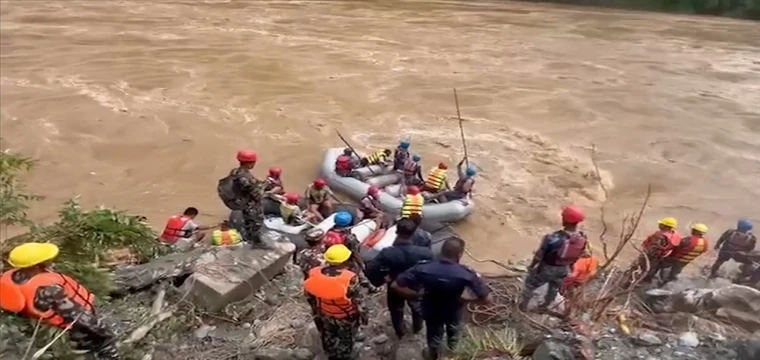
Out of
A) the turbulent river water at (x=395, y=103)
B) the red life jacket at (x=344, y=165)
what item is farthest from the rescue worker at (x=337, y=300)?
the red life jacket at (x=344, y=165)

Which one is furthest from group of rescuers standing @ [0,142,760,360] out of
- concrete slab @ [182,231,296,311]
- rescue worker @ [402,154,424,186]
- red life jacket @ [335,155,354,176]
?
red life jacket @ [335,155,354,176]

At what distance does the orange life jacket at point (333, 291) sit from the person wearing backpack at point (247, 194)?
204cm

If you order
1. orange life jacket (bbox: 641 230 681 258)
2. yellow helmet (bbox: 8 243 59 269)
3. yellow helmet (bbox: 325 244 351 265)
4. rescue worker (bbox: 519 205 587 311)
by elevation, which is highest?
yellow helmet (bbox: 8 243 59 269)

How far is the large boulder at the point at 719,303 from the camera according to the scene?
20.1 feet

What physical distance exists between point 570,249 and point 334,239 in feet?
6.40

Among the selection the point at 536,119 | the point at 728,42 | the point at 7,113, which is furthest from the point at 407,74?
the point at 728,42

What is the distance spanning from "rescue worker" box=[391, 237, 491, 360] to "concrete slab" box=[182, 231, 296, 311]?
1.55 meters

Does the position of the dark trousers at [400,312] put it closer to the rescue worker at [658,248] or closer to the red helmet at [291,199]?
the rescue worker at [658,248]

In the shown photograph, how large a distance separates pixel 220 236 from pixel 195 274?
2.24 m

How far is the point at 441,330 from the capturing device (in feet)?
17.9

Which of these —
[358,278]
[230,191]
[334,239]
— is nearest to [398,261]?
[358,278]

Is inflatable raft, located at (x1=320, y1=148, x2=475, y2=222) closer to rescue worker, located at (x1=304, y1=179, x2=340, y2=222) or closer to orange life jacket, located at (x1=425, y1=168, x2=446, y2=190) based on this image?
orange life jacket, located at (x1=425, y1=168, x2=446, y2=190)

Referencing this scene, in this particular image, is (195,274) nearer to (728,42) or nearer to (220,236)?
(220,236)

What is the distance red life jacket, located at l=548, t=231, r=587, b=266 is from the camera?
20.4 ft
